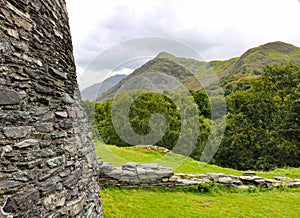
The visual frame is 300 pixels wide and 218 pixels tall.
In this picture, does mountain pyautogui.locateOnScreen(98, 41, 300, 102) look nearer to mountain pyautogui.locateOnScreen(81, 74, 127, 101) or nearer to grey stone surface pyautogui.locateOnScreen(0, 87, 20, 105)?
mountain pyautogui.locateOnScreen(81, 74, 127, 101)

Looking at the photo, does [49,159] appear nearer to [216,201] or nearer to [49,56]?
[49,56]

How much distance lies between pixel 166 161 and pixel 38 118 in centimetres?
1377

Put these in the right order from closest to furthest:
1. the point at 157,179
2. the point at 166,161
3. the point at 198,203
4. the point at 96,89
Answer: the point at 198,203 → the point at 157,179 → the point at 96,89 → the point at 166,161

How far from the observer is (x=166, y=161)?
1611 cm

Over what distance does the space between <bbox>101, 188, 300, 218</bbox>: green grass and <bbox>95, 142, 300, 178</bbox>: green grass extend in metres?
4.25

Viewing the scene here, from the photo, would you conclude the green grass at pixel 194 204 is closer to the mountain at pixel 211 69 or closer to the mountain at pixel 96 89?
the mountain at pixel 96 89

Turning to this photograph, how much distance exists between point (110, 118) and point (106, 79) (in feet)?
67.3

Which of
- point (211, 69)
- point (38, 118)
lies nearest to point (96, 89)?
point (38, 118)

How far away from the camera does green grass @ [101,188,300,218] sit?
707 centimetres

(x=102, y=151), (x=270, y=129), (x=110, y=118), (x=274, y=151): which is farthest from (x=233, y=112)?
(x=102, y=151)

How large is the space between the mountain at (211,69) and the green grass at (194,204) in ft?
31.2

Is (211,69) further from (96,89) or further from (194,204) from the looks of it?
(194,204)

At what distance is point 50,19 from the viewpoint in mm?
3520

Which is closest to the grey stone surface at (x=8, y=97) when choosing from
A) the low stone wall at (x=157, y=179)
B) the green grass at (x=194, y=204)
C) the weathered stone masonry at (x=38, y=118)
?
the weathered stone masonry at (x=38, y=118)
